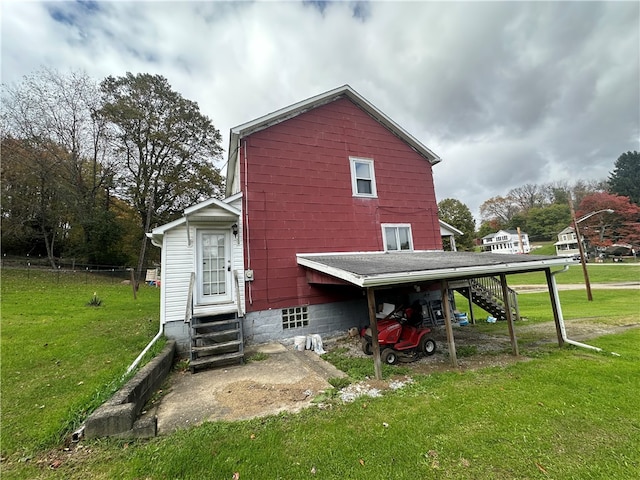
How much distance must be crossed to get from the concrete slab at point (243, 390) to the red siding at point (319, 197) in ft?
7.48

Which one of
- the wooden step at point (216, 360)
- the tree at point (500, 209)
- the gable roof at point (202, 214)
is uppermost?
the tree at point (500, 209)

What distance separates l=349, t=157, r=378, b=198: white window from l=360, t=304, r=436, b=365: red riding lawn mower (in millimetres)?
4466

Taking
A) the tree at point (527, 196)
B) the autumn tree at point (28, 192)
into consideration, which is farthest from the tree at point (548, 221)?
the autumn tree at point (28, 192)

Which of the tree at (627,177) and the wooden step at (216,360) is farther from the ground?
the tree at (627,177)

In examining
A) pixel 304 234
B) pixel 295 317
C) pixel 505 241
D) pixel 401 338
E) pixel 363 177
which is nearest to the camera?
pixel 401 338

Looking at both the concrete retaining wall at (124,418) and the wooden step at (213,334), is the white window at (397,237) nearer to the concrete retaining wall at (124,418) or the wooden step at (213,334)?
the wooden step at (213,334)

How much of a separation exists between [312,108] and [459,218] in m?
39.0

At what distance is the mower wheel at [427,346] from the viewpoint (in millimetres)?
6500

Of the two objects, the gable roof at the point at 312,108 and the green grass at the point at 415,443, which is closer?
the green grass at the point at 415,443

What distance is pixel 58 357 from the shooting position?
17.9 ft

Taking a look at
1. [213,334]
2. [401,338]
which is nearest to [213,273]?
[213,334]

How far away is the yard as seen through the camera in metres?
2.69

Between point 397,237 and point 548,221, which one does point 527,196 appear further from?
point 397,237

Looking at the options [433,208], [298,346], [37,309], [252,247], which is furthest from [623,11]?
[37,309]
